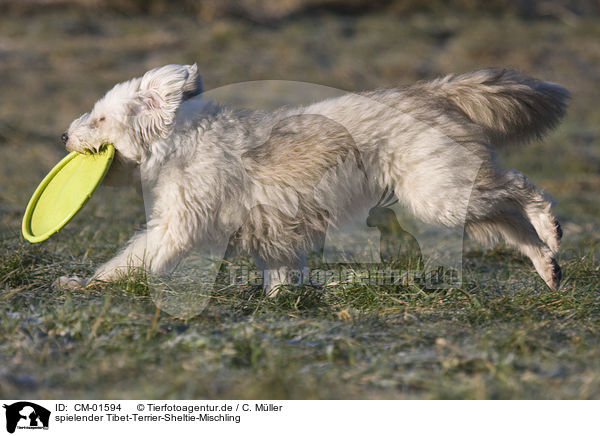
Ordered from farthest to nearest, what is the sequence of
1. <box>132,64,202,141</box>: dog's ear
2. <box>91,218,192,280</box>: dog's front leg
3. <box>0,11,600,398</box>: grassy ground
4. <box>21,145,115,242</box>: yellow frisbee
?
<box>21,145,115,242</box>: yellow frisbee, <box>132,64,202,141</box>: dog's ear, <box>91,218,192,280</box>: dog's front leg, <box>0,11,600,398</box>: grassy ground

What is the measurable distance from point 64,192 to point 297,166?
5.57 ft

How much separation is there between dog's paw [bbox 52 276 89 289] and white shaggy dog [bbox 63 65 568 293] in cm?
10

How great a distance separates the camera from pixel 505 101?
177 inches

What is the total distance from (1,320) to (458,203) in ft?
9.03

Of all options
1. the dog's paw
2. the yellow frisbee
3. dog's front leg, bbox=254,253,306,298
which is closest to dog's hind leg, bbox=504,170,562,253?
dog's front leg, bbox=254,253,306,298

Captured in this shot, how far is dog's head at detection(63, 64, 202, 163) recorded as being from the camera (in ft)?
14.1

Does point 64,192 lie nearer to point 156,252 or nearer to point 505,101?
point 156,252

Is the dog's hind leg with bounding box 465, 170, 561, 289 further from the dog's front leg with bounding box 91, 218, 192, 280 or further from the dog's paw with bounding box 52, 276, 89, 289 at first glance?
the dog's paw with bounding box 52, 276, 89, 289

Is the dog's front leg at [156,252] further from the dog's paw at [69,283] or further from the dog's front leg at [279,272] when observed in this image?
the dog's front leg at [279,272]
